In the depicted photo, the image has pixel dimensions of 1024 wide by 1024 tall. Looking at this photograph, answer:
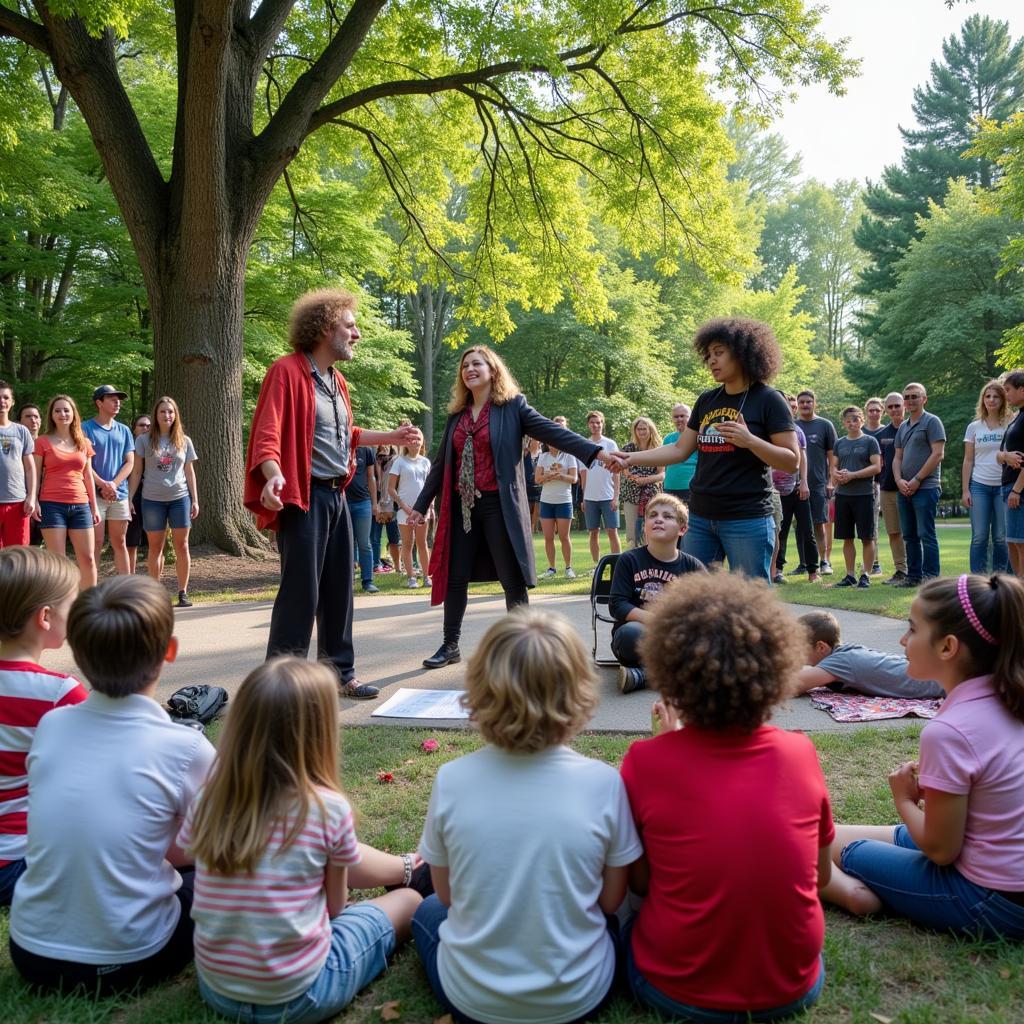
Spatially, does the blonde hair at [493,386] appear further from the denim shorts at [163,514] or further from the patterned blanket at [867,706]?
the denim shorts at [163,514]

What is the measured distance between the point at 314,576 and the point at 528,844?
3.07 m

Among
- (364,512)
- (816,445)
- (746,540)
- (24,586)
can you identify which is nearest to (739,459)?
(746,540)

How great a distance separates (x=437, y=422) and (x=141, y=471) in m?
33.4

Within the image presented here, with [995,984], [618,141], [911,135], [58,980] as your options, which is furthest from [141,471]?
[911,135]

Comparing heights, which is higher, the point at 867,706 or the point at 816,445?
the point at 816,445

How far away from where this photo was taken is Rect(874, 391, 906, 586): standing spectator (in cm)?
977

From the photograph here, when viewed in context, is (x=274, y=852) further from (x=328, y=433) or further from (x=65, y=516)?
(x=65, y=516)

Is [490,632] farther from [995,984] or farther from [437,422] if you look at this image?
[437,422]

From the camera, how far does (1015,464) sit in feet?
23.3

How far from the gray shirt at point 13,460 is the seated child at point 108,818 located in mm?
6745

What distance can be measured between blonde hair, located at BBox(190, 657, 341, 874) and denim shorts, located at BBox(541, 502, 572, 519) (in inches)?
369

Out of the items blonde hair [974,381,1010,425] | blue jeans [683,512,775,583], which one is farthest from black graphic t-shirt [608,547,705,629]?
blonde hair [974,381,1010,425]

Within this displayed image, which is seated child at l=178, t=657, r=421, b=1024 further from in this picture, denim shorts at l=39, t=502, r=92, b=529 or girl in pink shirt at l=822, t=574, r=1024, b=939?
denim shorts at l=39, t=502, r=92, b=529

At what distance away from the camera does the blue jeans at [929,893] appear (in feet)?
7.76
